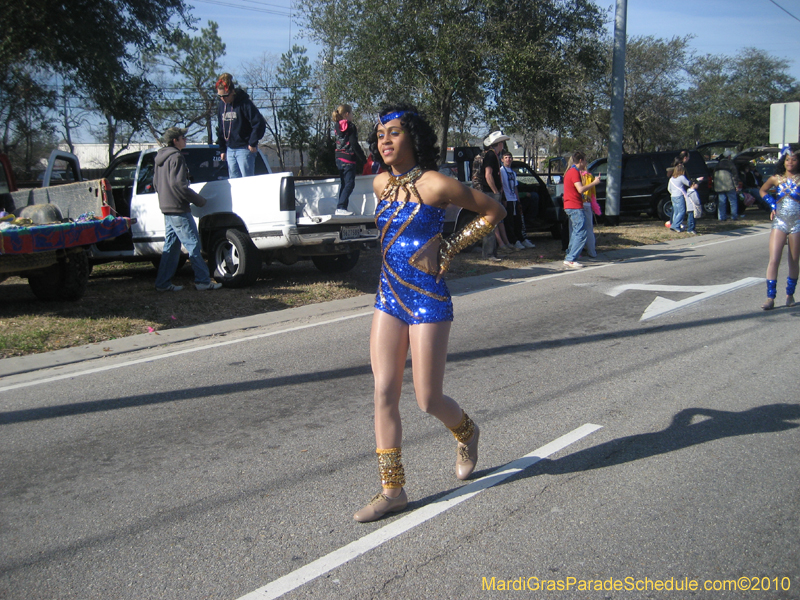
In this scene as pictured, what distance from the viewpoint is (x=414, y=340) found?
3.45 meters

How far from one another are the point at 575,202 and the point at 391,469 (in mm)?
9423

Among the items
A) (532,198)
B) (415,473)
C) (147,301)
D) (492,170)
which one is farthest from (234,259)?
(532,198)

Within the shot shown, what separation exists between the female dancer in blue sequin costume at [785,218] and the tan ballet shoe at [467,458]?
5.82 metres

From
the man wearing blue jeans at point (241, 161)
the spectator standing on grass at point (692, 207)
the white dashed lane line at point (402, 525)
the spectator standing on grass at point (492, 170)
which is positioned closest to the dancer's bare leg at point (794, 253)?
the spectator standing on grass at point (492, 170)

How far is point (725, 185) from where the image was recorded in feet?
65.5

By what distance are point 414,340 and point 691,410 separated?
2.57 meters

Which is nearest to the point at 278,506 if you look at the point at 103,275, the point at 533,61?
the point at 103,275

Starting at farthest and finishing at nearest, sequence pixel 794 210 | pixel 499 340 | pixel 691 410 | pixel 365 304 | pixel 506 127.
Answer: pixel 506 127
pixel 365 304
pixel 794 210
pixel 499 340
pixel 691 410

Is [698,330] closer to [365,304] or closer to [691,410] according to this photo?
[691,410]

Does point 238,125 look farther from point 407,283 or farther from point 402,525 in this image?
point 402,525

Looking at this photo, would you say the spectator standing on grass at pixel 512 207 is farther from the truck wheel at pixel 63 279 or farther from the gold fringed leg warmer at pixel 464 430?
the gold fringed leg warmer at pixel 464 430

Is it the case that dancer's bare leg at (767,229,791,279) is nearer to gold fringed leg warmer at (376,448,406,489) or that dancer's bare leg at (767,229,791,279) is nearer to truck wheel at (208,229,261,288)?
gold fringed leg warmer at (376,448,406,489)

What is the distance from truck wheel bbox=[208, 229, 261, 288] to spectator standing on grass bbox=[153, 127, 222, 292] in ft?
1.11

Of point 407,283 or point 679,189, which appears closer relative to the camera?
point 407,283
